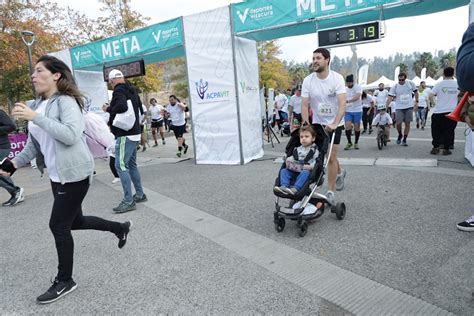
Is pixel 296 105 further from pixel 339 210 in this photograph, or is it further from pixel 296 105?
pixel 339 210

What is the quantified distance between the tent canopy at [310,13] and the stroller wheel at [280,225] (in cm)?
484

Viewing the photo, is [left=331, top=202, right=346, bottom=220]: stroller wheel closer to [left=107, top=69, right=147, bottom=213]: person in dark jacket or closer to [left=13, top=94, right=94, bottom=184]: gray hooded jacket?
[left=13, top=94, right=94, bottom=184]: gray hooded jacket

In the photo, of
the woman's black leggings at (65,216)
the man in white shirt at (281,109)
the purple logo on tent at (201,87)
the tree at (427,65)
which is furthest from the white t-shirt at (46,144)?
the tree at (427,65)

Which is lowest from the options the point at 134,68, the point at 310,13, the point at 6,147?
the point at 6,147

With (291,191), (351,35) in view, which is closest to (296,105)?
→ (351,35)

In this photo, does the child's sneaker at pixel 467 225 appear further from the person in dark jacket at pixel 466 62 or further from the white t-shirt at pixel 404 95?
the white t-shirt at pixel 404 95

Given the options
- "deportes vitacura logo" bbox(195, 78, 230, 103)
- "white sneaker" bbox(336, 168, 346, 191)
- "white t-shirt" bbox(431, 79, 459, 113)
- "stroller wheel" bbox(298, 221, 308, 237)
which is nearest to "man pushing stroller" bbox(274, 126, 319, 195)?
"stroller wheel" bbox(298, 221, 308, 237)

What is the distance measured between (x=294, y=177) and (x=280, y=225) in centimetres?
59

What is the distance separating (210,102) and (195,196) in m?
3.57

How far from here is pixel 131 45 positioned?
34.1ft

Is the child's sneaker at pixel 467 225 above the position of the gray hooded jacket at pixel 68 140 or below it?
below

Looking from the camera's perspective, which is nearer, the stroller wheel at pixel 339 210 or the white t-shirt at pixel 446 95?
the stroller wheel at pixel 339 210

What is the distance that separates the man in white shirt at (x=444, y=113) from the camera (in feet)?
24.9

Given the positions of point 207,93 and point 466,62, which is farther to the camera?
point 207,93
